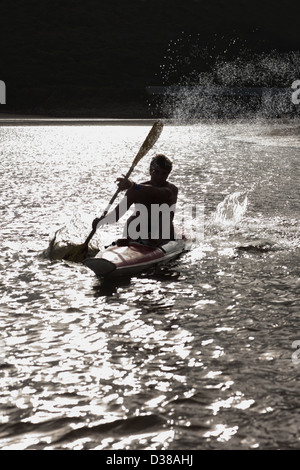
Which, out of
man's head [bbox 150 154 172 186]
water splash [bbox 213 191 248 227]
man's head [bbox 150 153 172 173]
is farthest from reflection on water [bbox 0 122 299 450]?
man's head [bbox 150 153 172 173]

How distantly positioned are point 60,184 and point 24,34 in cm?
9433

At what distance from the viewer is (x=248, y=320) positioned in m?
6.55

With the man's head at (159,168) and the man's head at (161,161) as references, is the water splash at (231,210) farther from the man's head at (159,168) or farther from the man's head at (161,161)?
the man's head at (161,161)

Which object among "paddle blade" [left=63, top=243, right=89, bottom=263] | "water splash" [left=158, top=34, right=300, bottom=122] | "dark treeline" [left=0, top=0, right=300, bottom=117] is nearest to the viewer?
"paddle blade" [left=63, top=243, right=89, bottom=263]

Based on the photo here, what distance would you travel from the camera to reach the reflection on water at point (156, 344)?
4.48 metres

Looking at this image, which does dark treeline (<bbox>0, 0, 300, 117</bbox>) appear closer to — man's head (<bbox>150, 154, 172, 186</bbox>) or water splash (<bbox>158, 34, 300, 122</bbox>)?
water splash (<bbox>158, 34, 300, 122</bbox>)

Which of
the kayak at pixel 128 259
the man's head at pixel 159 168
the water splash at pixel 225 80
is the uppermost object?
the water splash at pixel 225 80

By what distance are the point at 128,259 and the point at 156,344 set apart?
93.4 inches

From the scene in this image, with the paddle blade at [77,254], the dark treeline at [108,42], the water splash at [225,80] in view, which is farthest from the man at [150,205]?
the dark treeline at [108,42]

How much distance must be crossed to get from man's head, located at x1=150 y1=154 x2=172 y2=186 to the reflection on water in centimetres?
109

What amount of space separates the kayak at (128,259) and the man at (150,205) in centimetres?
15

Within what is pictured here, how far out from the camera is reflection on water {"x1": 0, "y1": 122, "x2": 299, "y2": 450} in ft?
14.7

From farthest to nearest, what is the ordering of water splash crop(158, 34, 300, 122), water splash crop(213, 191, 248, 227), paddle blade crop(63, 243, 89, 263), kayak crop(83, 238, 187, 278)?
water splash crop(158, 34, 300, 122) < water splash crop(213, 191, 248, 227) < paddle blade crop(63, 243, 89, 263) < kayak crop(83, 238, 187, 278)

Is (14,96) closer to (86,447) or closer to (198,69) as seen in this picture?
(198,69)
